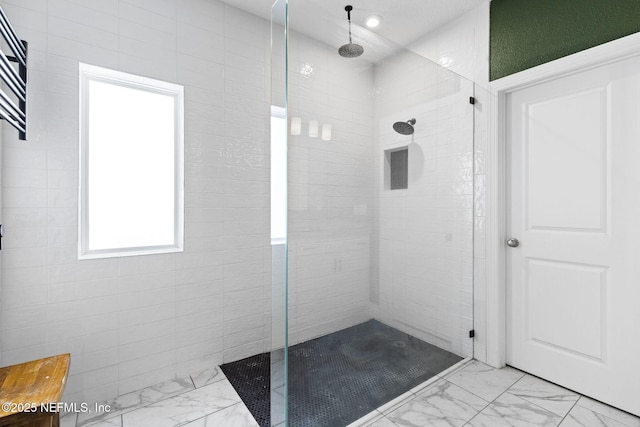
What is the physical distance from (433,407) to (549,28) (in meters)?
2.31

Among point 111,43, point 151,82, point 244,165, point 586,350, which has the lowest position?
point 586,350

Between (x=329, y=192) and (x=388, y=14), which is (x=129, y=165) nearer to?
(x=329, y=192)

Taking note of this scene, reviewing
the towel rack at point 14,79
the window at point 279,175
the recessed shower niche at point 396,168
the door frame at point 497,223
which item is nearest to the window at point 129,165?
the towel rack at point 14,79

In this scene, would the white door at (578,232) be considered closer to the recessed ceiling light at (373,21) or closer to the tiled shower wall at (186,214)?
the recessed ceiling light at (373,21)

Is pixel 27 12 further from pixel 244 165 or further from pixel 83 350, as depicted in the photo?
pixel 83 350

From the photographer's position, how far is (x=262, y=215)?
2479mm

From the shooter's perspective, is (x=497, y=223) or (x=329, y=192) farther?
(x=497, y=223)

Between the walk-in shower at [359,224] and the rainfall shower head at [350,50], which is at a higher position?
the rainfall shower head at [350,50]

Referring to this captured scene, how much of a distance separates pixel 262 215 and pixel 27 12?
1700 mm

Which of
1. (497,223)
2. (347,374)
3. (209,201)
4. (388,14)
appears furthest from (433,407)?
(388,14)

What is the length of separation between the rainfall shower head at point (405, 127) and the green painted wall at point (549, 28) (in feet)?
2.86

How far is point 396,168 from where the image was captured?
1.73m

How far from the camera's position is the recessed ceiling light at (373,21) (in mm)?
2301

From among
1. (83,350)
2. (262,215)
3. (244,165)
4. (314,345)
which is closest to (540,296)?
(314,345)
